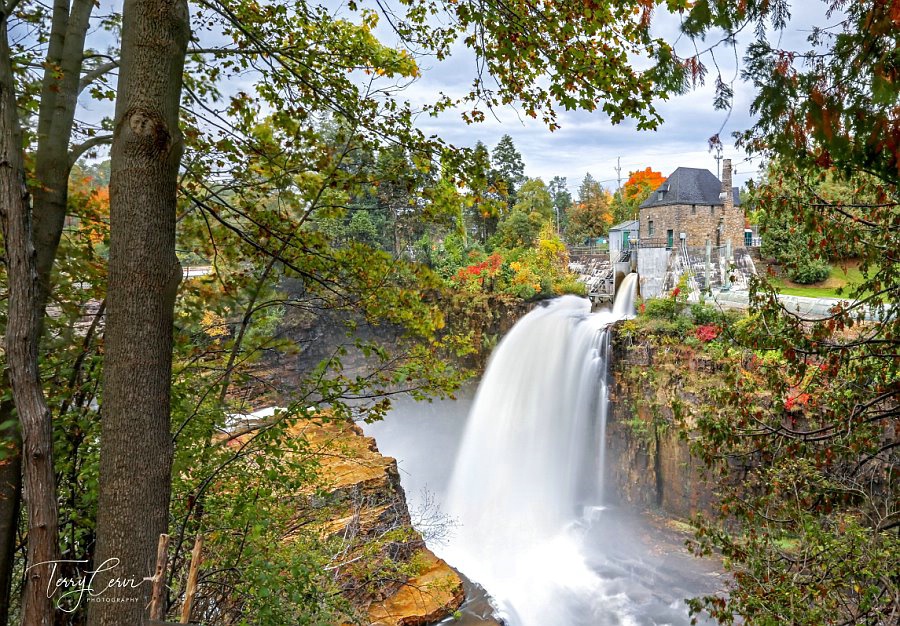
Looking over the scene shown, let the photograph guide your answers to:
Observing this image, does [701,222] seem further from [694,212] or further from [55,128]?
[55,128]

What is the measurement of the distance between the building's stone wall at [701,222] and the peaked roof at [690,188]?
0.28 metres

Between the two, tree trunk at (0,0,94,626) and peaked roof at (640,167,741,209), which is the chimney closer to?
peaked roof at (640,167,741,209)

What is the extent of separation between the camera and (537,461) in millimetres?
15422

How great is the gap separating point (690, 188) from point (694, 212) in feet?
3.80

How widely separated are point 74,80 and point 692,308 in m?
13.8

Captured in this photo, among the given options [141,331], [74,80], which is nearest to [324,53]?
[74,80]

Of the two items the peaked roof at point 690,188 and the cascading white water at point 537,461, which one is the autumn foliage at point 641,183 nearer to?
the peaked roof at point 690,188

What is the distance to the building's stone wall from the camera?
20328 millimetres

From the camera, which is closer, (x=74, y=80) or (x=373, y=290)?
(x=74, y=80)

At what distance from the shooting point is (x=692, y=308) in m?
13.6

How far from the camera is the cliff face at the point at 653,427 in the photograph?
12500 mm

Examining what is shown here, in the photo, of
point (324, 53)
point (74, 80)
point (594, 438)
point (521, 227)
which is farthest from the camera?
point (521, 227)

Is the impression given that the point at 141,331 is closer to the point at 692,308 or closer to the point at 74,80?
the point at 74,80

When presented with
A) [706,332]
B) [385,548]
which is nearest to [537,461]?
[706,332]
